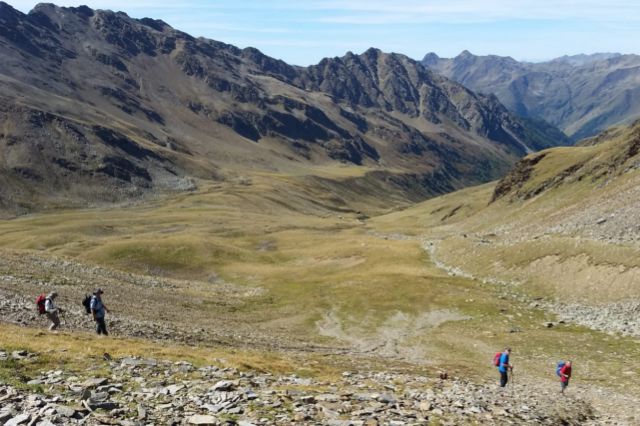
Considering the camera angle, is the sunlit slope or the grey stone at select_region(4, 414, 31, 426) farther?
the sunlit slope

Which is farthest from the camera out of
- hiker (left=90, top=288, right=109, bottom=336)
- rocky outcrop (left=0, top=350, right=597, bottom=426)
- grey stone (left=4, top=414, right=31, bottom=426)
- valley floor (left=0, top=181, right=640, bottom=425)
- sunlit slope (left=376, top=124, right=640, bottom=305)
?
sunlit slope (left=376, top=124, right=640, bottom=305)

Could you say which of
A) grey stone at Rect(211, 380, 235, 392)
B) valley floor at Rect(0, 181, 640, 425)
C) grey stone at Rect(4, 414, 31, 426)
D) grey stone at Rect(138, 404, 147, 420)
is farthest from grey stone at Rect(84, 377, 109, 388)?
grey stone at Rect(4, 414, 31, 426)

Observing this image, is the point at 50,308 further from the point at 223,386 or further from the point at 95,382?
the point at 223,386

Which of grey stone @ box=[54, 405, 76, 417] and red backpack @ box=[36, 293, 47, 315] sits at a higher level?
grey stone @ box=[54, 405, 76, 417]

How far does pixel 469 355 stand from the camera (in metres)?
50.8

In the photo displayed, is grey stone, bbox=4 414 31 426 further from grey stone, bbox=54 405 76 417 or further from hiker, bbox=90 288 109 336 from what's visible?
hiker, bbox=90 288 109 336

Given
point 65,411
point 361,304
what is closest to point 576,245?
point 361,304

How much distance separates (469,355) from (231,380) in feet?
102

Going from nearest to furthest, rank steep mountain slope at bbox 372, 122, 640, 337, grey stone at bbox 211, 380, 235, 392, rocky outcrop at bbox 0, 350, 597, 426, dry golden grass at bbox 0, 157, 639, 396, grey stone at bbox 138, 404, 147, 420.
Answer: grey stone at bbox 138, 404, 147, 420, rocky outcrop at bbox 0, 350, 597, 426, grey stone at bbox 211, 380, 235, 392, dry golden grass at bbox 0, 157, 639, 396, steep mountain slope at bbox 372, 122, 640, 337

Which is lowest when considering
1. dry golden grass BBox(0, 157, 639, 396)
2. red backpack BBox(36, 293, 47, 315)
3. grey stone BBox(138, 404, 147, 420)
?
dry golden grass BBox(0, 157, 639, 396)

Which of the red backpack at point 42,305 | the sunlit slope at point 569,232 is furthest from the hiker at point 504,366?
the sunlit slope at point 569,232

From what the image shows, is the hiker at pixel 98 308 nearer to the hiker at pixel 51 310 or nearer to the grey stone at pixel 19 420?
the hiker at pixel 51 310

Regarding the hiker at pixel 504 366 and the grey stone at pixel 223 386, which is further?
the hiker at pixel 504 366

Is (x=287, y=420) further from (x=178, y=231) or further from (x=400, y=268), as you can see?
(x=178, y=231)
